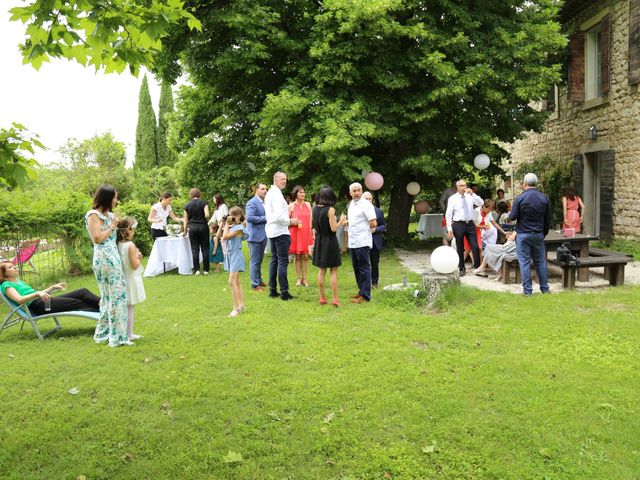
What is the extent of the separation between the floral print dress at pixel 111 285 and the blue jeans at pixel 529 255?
5699mm

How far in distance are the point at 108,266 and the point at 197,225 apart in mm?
5321

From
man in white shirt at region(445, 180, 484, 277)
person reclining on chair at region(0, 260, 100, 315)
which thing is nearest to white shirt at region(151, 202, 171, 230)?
person reclining on chair at region(0, 260, 100, 315)

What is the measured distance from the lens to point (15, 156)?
10.6 ft

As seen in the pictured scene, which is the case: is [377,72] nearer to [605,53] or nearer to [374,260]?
[374,260]

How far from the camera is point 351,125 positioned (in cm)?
1197

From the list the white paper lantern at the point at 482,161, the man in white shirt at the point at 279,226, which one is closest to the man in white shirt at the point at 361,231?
the man in white shirt at the point at 279,226

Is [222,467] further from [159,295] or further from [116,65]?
[159,295]

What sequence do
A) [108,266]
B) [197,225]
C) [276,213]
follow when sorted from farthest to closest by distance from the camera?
[197,225] < [276,213] < [108,266]

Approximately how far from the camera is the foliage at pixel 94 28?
3.41 m

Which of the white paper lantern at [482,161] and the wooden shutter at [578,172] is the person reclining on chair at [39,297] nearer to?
the white paper lantern at [482,161]

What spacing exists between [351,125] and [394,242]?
15.3 ft

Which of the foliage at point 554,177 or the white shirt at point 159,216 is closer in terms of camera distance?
the white shirt at point 159,216

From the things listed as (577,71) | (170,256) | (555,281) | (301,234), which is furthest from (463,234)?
(577,71)

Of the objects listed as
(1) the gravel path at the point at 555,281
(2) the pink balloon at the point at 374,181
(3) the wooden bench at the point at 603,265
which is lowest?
(1) the gravel path at the point at 555,281
